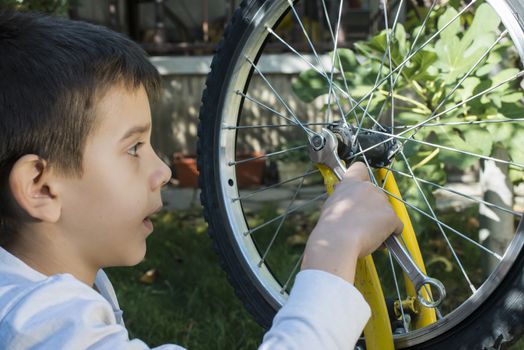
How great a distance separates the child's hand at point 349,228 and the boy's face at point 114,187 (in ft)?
0.97

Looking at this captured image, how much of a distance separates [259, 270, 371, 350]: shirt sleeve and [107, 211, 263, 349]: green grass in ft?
4.02

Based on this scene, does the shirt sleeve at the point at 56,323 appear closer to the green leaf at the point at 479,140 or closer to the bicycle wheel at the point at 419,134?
the bicycle wheel at the point at 419,134

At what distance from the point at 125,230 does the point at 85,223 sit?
0.23 feet

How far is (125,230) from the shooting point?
1.33 metres

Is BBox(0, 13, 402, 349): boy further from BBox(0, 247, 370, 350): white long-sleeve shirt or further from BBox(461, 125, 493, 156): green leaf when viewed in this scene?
BBox(461, 125, 493, 156): green leaf

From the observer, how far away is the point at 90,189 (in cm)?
129

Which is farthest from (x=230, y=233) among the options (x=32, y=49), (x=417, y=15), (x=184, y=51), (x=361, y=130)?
(x=184, y=51)

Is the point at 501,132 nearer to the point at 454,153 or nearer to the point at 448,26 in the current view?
the point at 454,153

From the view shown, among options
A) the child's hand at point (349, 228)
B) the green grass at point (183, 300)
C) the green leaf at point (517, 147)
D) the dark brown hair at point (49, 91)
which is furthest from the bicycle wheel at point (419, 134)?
the dark brown hair at point (49, 91)

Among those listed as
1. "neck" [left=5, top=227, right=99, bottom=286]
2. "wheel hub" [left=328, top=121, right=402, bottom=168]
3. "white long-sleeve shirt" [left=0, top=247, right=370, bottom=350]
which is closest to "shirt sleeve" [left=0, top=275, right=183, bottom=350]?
"white long-sleeve shirt" [left=0, top=247, right=370, bottom=350]

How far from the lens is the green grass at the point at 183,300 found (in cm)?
246

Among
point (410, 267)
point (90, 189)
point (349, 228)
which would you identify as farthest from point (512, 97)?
point (90, 189)

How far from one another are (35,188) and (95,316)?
25 cm

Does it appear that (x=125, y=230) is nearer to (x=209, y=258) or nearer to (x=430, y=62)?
(x=430, y=62)
